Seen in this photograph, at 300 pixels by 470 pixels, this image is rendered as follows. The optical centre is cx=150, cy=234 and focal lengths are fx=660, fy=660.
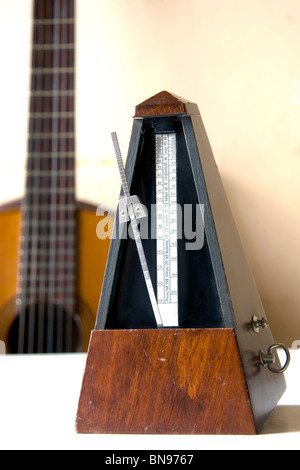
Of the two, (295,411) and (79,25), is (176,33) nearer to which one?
(79,25)

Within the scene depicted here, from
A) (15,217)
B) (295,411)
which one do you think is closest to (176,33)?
(15,217)

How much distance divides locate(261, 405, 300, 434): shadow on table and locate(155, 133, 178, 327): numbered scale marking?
0.14m

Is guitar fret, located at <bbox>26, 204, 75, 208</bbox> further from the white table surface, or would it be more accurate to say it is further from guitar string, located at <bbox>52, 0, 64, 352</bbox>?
the white table surface

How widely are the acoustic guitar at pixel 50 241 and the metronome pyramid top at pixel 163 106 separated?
50.7 inches

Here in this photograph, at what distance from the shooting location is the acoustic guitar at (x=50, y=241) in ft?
6.55

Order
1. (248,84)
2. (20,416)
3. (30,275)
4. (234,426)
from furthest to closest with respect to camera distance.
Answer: (248,84) < (30,275) < (20,416) < (234,426)

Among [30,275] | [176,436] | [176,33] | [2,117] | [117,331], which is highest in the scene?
[176,33]

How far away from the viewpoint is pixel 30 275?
2.02 meters

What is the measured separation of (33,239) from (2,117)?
595 millimetres

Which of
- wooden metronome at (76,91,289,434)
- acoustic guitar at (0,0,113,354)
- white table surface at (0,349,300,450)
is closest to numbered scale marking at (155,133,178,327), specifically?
wooden metronome at (76,91,289,434)

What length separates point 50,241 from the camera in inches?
80.7

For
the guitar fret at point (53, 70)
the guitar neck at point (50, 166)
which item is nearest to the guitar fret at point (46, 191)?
the guitar neck at point (50, 166)

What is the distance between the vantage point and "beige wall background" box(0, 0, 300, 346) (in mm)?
2264

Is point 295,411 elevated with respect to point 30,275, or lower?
lower
